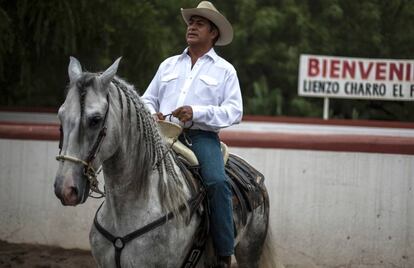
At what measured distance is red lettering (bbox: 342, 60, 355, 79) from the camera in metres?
15.3

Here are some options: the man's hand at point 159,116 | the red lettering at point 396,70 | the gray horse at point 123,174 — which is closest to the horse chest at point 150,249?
the gray horse at point 123,174

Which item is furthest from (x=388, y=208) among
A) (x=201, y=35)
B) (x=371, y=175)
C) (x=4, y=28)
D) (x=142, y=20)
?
(x=142, y=20)

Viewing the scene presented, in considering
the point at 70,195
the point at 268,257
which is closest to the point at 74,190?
the point at 70,195

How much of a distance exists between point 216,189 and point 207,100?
60 cm

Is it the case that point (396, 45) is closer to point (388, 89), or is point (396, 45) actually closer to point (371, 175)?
point (388, 89)

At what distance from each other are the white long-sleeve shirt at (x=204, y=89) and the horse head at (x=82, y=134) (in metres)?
0.85

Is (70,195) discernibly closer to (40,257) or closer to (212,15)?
(212,15)

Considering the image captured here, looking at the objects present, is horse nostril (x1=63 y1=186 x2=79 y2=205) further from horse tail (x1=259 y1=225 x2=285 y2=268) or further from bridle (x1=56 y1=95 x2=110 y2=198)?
horse tail (x1=259 y1=225 x2=285 y2=268)

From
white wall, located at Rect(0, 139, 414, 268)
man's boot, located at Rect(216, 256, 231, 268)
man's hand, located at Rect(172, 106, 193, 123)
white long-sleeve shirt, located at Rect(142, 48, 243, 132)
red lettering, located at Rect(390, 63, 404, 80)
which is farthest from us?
red lettering, located at Rect(390, 63, 404, 80)

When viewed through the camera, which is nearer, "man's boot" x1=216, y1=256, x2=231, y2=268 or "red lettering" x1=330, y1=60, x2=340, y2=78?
"man's boot" x1=216, y1=256, x2=231, y2=268

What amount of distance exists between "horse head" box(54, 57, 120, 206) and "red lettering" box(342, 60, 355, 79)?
11.6 metres

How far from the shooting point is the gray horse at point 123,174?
4105 mm

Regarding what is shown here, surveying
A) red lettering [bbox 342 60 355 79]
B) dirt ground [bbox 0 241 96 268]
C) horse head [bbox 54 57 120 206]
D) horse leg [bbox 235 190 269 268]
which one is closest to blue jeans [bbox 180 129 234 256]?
horse leg [bbox 235 190 269 268]

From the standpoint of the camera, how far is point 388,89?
609 inches
